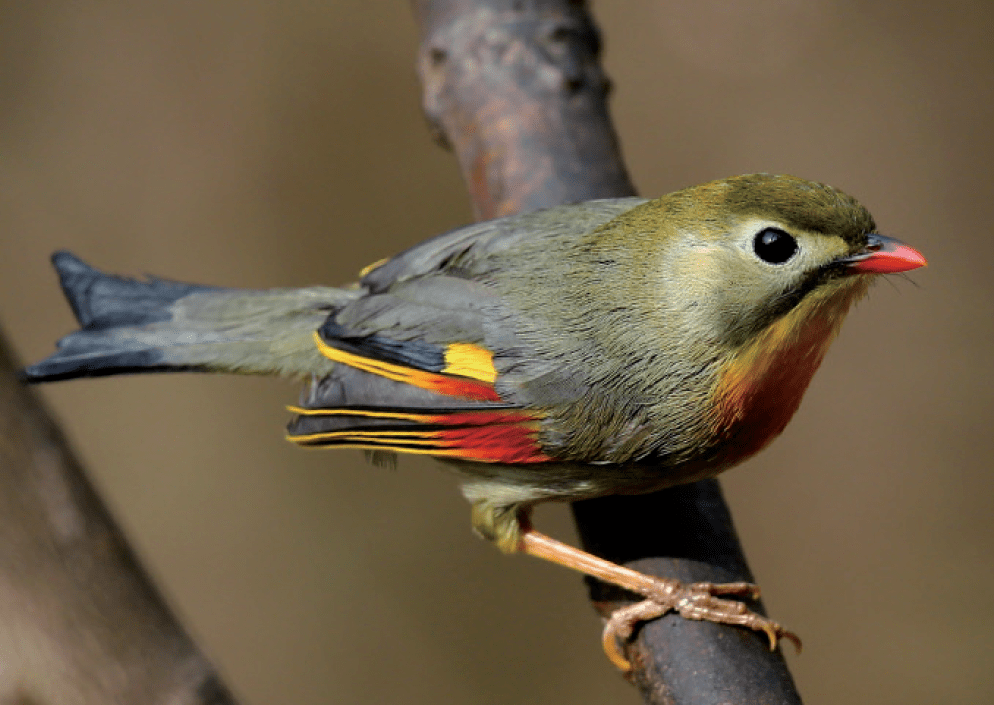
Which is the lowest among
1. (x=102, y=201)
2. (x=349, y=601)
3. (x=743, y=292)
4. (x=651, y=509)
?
(x=349, y=601)

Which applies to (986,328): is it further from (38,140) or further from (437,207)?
(38,140)

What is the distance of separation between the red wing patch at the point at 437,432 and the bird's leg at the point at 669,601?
33 cm

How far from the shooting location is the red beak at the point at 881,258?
2039mm

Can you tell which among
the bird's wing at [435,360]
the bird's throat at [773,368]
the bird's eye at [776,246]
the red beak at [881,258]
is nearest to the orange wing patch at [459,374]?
the bird's wing at [435,360]

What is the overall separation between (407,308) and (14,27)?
4.10m

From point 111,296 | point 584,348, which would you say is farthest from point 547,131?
point 111,296

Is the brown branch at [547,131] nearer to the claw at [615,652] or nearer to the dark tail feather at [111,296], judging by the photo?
the claw at [615,652]

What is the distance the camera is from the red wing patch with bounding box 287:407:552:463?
225 cm

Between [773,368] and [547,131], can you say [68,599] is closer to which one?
[773,368]

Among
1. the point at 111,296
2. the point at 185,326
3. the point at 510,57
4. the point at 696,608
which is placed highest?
the point at 510,57

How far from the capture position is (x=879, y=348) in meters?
5.24

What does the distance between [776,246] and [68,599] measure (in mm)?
1552

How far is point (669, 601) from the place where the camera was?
2.21 meters

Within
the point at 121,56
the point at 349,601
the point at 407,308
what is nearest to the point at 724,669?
the point at 407,308
